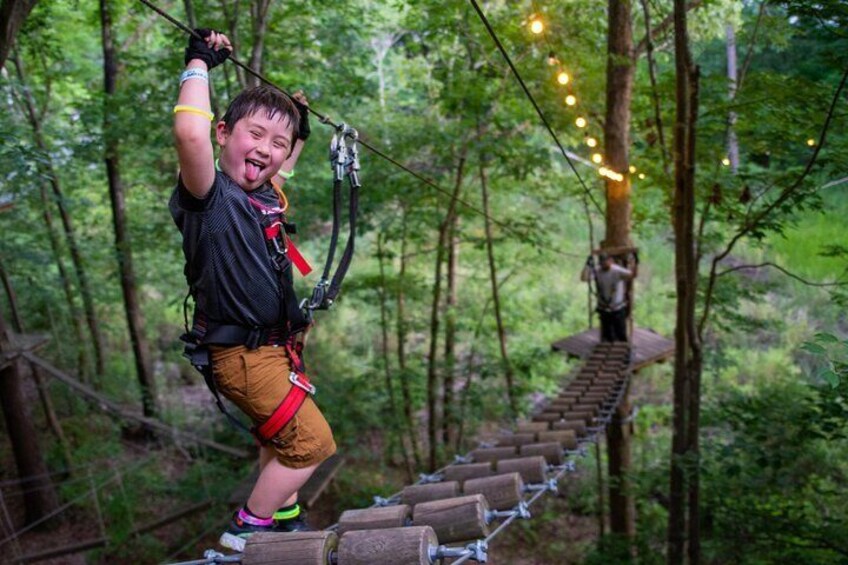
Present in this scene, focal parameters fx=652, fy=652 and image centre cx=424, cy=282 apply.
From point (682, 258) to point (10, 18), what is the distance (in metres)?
3.95

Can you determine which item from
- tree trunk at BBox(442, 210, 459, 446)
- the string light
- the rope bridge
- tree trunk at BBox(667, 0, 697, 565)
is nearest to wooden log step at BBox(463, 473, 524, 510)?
the rope bridge

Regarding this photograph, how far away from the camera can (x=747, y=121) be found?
13.5 ft

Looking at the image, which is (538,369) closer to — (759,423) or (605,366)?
(605,366)

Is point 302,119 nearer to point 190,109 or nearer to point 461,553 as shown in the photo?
point 190,109

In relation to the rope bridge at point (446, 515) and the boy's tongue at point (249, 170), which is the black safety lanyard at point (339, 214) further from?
the rope bridge at point (446, 515)

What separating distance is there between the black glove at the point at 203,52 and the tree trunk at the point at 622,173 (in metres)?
4.53

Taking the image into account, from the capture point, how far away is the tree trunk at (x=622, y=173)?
5.74m

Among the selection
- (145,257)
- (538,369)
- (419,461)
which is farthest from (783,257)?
(145,257)

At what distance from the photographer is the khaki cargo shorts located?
1.65m

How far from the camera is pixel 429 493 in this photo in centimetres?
217

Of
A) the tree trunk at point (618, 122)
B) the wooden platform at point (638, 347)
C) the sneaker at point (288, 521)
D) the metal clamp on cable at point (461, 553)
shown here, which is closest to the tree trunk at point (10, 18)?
the sneaker at point (288, 521)

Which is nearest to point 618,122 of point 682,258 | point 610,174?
point 610,174

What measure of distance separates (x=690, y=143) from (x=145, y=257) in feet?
26.6

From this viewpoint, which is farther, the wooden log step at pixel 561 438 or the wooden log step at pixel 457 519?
the wooden log step at pixel 561 438
